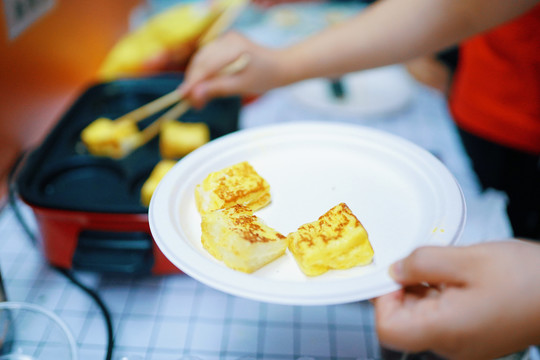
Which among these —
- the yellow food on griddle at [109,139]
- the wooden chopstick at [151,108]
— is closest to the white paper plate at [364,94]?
the wooden chopstick at [151,108]

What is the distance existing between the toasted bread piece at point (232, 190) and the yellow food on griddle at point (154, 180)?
1.04 feet

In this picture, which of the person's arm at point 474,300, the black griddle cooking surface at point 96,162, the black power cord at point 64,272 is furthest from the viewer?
the black griddle cooking surface at point 96,162

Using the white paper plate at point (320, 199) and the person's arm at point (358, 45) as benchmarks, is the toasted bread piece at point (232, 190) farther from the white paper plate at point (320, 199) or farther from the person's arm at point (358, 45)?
the person's arm at point (358, 45)

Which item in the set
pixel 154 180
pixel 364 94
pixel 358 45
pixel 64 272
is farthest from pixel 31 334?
pixel 364 94

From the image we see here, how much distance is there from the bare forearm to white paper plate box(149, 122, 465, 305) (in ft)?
1.34

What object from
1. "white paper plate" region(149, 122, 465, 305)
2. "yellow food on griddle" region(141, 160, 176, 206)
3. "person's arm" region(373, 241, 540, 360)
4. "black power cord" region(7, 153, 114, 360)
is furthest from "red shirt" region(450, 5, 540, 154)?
"black power cord" region(7, 153, 114, 360)

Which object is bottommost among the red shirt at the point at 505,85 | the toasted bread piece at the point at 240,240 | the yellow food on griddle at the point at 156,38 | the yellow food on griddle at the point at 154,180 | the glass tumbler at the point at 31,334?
the red shirt at the point at 505,85

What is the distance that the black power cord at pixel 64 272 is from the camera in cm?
87

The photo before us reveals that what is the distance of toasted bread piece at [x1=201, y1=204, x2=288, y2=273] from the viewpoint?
24.5 inches

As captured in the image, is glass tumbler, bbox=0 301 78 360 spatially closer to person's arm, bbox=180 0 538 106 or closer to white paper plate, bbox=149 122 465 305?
white paper plate, bbox=149 122 465 305

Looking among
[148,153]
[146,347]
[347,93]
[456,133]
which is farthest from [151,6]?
[146,347]

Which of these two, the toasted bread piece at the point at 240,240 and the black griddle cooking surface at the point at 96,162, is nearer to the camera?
the toasted bread piece at the point at 240,240

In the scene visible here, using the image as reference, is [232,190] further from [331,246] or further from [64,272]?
[64,272]

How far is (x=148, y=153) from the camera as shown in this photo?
1.31 m
